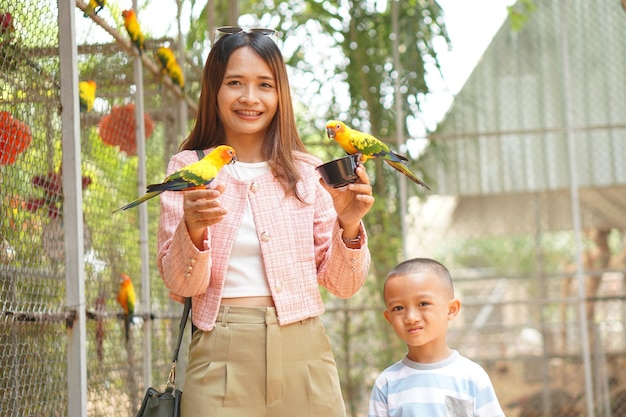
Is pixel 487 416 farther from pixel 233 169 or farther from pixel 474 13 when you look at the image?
pixel 474 13

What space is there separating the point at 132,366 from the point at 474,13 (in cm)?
440

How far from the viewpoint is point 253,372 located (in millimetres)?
2283

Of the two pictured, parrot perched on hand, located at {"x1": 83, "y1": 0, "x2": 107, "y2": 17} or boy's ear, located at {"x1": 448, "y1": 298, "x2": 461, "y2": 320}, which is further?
parrot perched on hand, located at {"x1": 83, "y1": 0, "x2": 107, "y2": 17}

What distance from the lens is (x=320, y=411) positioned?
2.32 m

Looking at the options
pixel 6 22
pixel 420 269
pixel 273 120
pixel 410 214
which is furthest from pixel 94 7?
pixel 410 214

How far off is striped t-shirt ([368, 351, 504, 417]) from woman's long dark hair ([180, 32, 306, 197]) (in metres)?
0.74

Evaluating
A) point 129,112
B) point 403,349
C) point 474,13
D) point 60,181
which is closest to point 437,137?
point 474,13

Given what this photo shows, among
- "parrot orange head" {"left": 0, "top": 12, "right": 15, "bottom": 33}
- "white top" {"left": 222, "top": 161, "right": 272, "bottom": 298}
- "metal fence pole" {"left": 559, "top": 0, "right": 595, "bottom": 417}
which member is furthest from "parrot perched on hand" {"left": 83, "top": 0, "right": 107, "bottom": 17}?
"metal fence pole" {"left": 559, "top": 0, "right": 595, "bottom": 417}

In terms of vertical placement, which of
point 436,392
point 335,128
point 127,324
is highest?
point 335,128

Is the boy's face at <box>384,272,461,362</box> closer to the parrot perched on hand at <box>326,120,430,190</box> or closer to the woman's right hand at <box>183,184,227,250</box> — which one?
the parrot perched on hand at <box>326,120,430,190</box>

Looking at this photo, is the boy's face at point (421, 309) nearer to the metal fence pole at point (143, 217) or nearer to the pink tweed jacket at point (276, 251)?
the pink tweed jacket at point (276, 251)

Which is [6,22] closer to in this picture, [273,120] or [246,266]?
[273,120]

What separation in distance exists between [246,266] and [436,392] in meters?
0.75

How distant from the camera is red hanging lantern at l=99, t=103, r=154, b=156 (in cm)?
375
